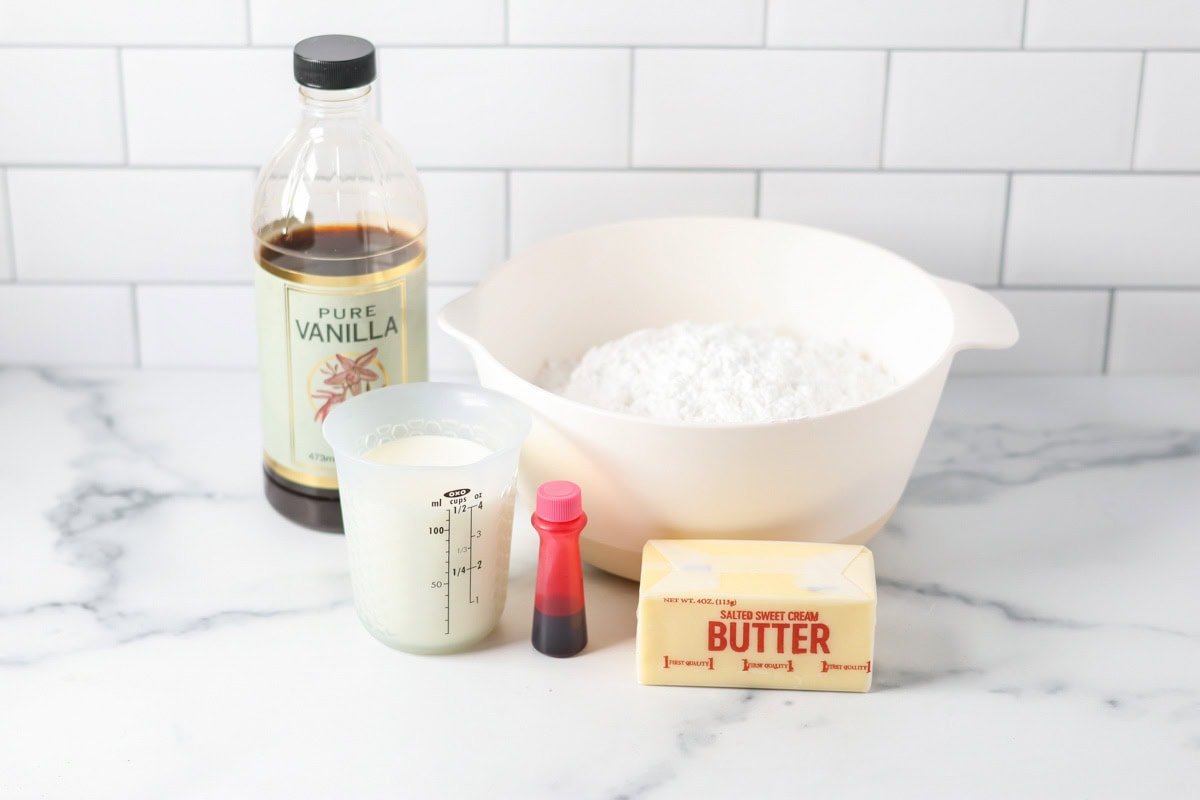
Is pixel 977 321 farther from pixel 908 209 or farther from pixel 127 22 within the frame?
pixel 127 22

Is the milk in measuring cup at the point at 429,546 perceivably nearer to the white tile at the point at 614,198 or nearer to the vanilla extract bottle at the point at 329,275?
the vanilla extract bottle at the point at 329,275

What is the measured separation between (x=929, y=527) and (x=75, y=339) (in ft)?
2.59

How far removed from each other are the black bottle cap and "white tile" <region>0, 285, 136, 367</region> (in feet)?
1.39

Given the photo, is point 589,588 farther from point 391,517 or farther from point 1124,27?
point 1124,27

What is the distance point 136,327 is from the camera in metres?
1.25

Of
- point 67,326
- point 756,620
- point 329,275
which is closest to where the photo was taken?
point 756,620

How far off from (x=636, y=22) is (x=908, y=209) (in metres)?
0.30

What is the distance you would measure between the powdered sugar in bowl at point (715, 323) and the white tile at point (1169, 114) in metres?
0.30

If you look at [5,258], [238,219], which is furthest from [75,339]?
[238,219]

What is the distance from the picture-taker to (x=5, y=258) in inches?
48.0

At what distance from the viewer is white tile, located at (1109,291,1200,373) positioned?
125 cm

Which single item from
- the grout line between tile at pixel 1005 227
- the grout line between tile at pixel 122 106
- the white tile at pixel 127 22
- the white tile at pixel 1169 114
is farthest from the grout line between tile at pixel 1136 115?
the grout line between tile at pixel 122 106

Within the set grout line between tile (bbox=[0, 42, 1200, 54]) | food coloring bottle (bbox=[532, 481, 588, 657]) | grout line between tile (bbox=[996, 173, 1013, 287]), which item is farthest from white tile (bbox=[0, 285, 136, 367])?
grout line between tile (bbox=[996, 173, 1013, 287])

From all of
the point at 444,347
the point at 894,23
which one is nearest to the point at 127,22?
the point at 444,347
